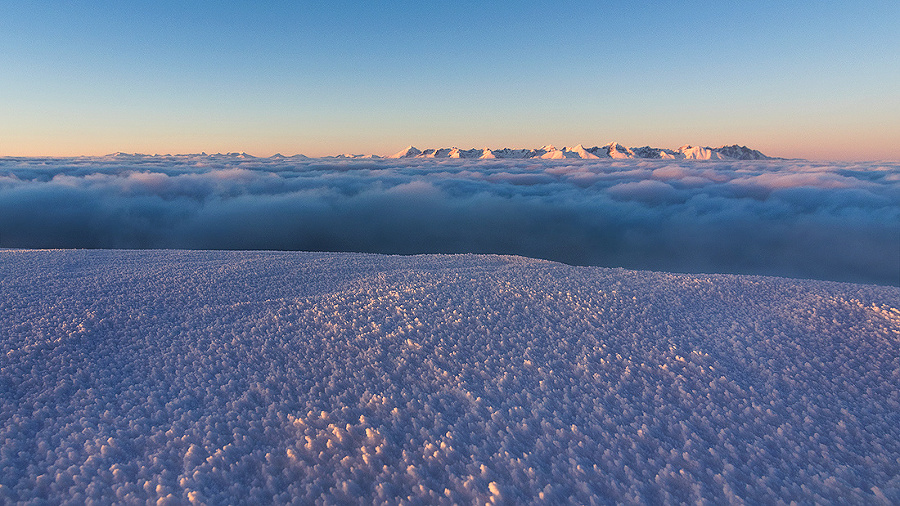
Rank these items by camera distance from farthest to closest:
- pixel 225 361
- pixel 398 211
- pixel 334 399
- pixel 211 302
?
pixel 398 211 < pixel 211 302 < pixel 225 361 < pixel 334 399

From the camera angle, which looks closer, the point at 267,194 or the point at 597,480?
the point at 597,480

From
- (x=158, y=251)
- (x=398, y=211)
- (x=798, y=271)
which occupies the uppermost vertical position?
(x=158, y=251)

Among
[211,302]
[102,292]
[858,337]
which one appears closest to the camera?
[858,337]

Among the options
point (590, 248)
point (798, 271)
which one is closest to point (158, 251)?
point (590, 248)

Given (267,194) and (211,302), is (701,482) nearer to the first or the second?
(211,302)

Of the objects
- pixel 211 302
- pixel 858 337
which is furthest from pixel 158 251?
pixel 858 337

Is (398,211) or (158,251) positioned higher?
(158,251)
